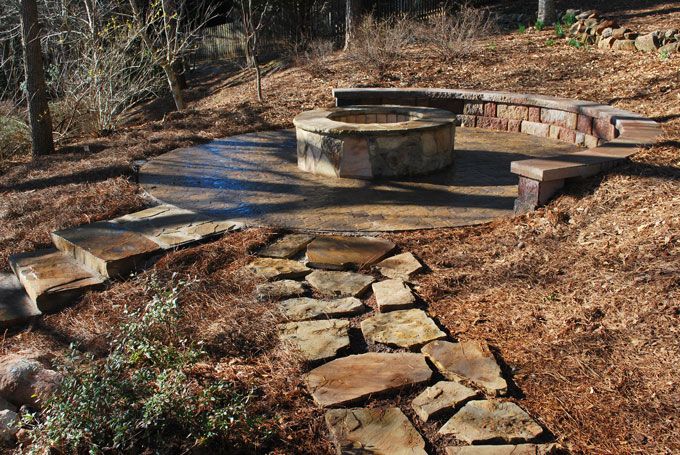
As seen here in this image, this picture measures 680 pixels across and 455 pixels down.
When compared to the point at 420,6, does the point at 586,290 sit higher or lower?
lower

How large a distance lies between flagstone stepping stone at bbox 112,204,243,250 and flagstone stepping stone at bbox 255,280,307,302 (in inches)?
34.6

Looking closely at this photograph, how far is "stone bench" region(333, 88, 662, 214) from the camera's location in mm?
4789

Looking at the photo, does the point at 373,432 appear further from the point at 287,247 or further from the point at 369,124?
the point at 369,124

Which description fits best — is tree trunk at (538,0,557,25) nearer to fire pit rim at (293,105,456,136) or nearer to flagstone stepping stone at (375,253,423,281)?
fire pit rim at (293,105,456,136)

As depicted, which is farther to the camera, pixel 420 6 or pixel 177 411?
pixel 420 6

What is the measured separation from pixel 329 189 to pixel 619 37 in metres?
6.53

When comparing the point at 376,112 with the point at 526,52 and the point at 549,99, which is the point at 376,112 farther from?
the point at 526,52

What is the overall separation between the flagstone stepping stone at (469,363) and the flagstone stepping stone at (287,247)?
1.42 meters

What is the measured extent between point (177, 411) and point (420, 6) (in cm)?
1667

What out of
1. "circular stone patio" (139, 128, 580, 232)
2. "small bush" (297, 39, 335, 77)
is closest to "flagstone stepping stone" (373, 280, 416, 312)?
"circular stone patio" (139, 128, 580, 232)

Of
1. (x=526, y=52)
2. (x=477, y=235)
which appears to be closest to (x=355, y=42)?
(x=526, y=52)

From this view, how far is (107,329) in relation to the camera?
3.45 m

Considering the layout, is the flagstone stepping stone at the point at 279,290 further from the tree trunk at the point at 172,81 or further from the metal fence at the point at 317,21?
the metal fence at the point at 317,21

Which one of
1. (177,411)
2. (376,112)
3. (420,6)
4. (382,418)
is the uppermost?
(420,6)
